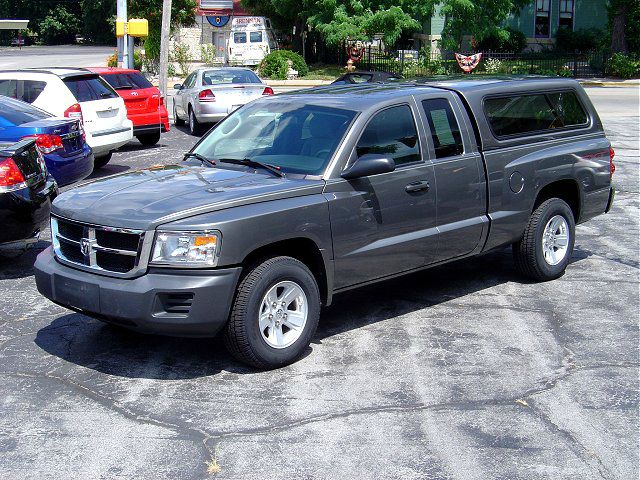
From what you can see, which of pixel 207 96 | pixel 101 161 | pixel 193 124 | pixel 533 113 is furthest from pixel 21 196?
pixel 193 124

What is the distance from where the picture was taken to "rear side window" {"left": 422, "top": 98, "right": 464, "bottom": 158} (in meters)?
7.38

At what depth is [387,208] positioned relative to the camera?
22.4 ft

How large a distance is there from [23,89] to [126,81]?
386 cm

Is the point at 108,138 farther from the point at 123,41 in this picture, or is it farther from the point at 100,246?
the point at 123,41

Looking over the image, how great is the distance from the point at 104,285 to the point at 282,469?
5.94 ft

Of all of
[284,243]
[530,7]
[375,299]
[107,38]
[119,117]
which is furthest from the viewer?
[107,38]

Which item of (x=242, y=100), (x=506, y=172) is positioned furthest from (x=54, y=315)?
(x=242, y=100)

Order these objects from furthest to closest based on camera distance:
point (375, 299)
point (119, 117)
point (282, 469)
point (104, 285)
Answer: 1. point (119, 117)
2. point (375, 299)
3. point (104, 285)
4. point (282, 469)

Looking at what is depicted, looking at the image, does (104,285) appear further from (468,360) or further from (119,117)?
(119,117)

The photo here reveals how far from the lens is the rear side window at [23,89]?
47.0ft

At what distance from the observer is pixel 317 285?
643 cm

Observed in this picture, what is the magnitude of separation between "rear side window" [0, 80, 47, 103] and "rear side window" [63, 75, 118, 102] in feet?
1.44

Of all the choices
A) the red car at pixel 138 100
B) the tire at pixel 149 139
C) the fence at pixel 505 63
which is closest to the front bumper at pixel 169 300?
the red car at pixel 138 100

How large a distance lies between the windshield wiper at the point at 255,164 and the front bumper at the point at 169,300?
1052mm
